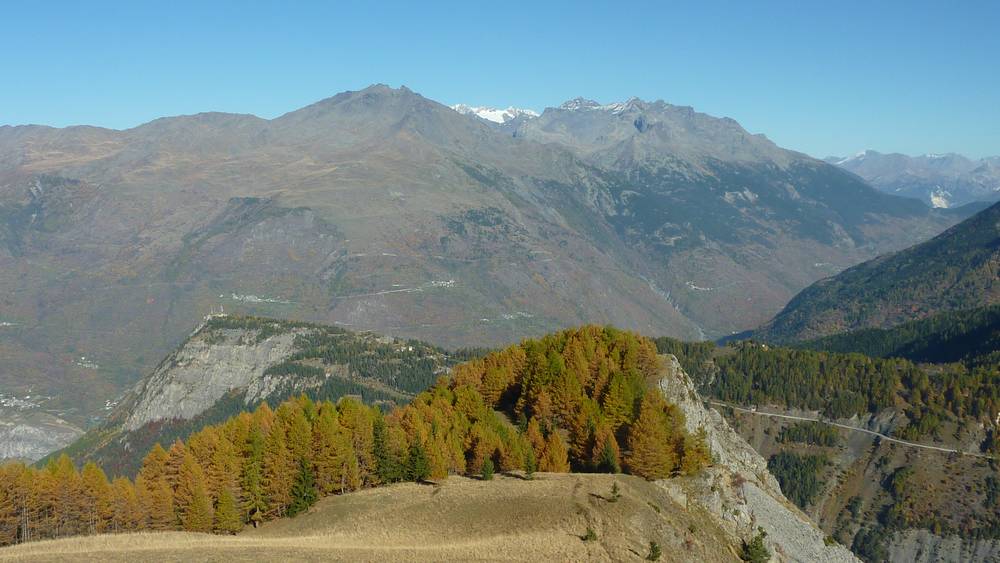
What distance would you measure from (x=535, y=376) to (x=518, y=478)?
28214 millimetres

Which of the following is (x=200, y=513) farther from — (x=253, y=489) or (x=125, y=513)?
(x=125, y=513)

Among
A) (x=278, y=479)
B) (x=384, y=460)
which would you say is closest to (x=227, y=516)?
(x=278, y=479)

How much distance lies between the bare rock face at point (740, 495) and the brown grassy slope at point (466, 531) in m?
4.37

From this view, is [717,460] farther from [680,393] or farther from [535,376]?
[535,376]

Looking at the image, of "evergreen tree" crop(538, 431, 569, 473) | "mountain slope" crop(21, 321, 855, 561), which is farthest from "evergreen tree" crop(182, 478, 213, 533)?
"evergreen tree" crop(538, 431, 569, 473)

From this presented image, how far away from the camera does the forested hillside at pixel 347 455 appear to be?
93188 mm

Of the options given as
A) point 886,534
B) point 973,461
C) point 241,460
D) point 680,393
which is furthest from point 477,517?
A: point 973,461

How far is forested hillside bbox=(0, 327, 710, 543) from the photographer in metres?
93.2

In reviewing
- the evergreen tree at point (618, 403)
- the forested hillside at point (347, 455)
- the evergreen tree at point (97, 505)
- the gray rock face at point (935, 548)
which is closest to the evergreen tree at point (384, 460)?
the forested hillside at point (347, 455)

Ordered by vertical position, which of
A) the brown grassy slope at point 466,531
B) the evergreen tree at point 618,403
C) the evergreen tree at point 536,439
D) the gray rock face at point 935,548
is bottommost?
the gray rock face at point 935,548

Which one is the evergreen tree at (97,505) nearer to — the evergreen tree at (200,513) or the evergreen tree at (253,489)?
the evergreen tree at (200,513)

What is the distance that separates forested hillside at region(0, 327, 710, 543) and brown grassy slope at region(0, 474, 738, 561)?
13.3 ft

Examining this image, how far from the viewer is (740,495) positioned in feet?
353

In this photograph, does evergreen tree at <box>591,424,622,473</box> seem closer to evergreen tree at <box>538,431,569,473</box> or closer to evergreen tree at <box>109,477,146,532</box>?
evergreen tree at <box>538,431,569,473</box>
